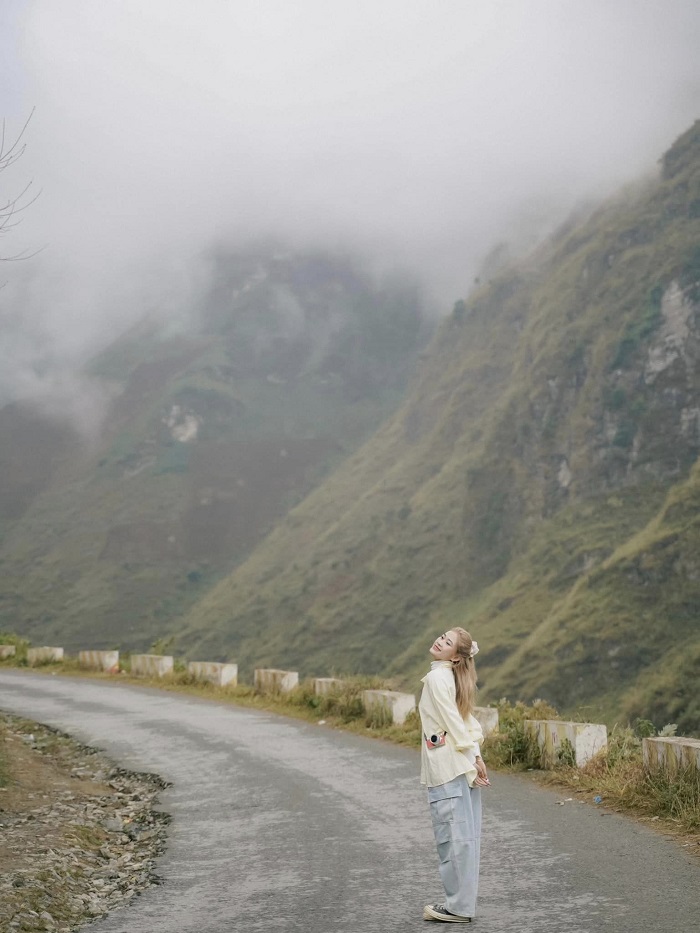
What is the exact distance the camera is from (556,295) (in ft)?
494

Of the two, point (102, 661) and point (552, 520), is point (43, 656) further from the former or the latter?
point (552, 520)

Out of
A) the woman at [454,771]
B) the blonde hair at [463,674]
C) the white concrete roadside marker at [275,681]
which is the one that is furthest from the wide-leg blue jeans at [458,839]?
the white concrete roadside marker at [275,681]

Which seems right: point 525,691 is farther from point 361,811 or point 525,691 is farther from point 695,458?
point 361,811

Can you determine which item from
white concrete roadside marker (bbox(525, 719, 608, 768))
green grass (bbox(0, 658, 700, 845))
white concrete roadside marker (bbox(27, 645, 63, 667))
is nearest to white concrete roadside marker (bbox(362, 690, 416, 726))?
green grass (bbox(0, 658, 700, 845))

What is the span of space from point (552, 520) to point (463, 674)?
402ft

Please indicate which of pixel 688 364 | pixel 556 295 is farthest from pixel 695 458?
pixel 556 295

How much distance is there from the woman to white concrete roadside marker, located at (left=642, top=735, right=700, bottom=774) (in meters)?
3.16

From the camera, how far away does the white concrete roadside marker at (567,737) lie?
11.3 meters

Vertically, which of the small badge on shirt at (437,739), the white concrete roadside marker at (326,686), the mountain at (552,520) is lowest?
the white concrete roadside marker at (326,686)

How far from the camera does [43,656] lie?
30.8 metres

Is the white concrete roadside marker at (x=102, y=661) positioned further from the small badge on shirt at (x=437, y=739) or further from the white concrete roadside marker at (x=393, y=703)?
the small badge on shirt at (x=437, y=739)

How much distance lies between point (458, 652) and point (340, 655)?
125 metres

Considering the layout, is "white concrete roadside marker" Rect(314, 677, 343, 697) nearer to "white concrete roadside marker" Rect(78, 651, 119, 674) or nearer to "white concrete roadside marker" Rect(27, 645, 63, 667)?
"white concrete roadside marker" Rect(78, 651, 119, 674)

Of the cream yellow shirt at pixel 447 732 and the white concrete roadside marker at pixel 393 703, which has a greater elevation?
the cream yellow shirt at pixel 447 732
